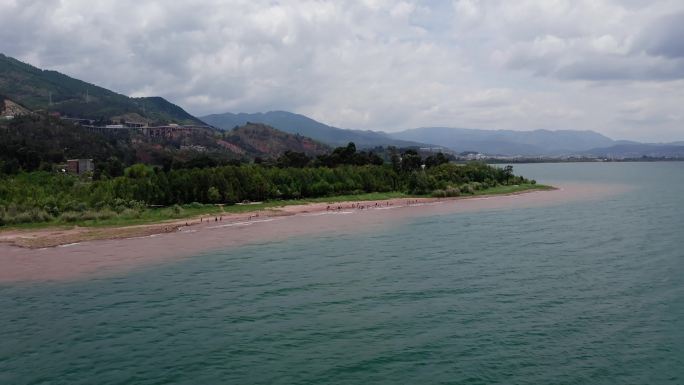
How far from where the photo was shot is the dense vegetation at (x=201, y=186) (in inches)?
2549

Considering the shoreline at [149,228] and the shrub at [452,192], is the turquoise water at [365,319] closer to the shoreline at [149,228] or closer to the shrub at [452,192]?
the shoreline at [149,228]

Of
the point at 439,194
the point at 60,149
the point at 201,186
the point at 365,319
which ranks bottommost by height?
the point at 365,319

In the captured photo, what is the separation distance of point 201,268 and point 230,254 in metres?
5.26

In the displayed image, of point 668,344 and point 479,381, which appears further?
point 668,344

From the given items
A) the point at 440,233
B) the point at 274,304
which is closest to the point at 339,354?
the point at 274,304

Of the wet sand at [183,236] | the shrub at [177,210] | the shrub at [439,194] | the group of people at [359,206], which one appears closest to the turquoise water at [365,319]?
the wet sand at [183,236]

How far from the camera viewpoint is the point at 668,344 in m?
22.5

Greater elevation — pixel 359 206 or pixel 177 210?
pixel 177 210

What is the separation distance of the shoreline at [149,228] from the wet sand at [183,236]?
9 cm

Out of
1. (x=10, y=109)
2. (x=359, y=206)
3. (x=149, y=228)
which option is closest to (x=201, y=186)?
(x=149, y=228)

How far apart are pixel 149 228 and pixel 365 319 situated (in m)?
37.6

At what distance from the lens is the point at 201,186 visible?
7838 cm

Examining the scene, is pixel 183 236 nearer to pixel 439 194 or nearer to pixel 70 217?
pixel 70 217

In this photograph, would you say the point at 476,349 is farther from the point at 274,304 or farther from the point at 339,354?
the point at 274,304
